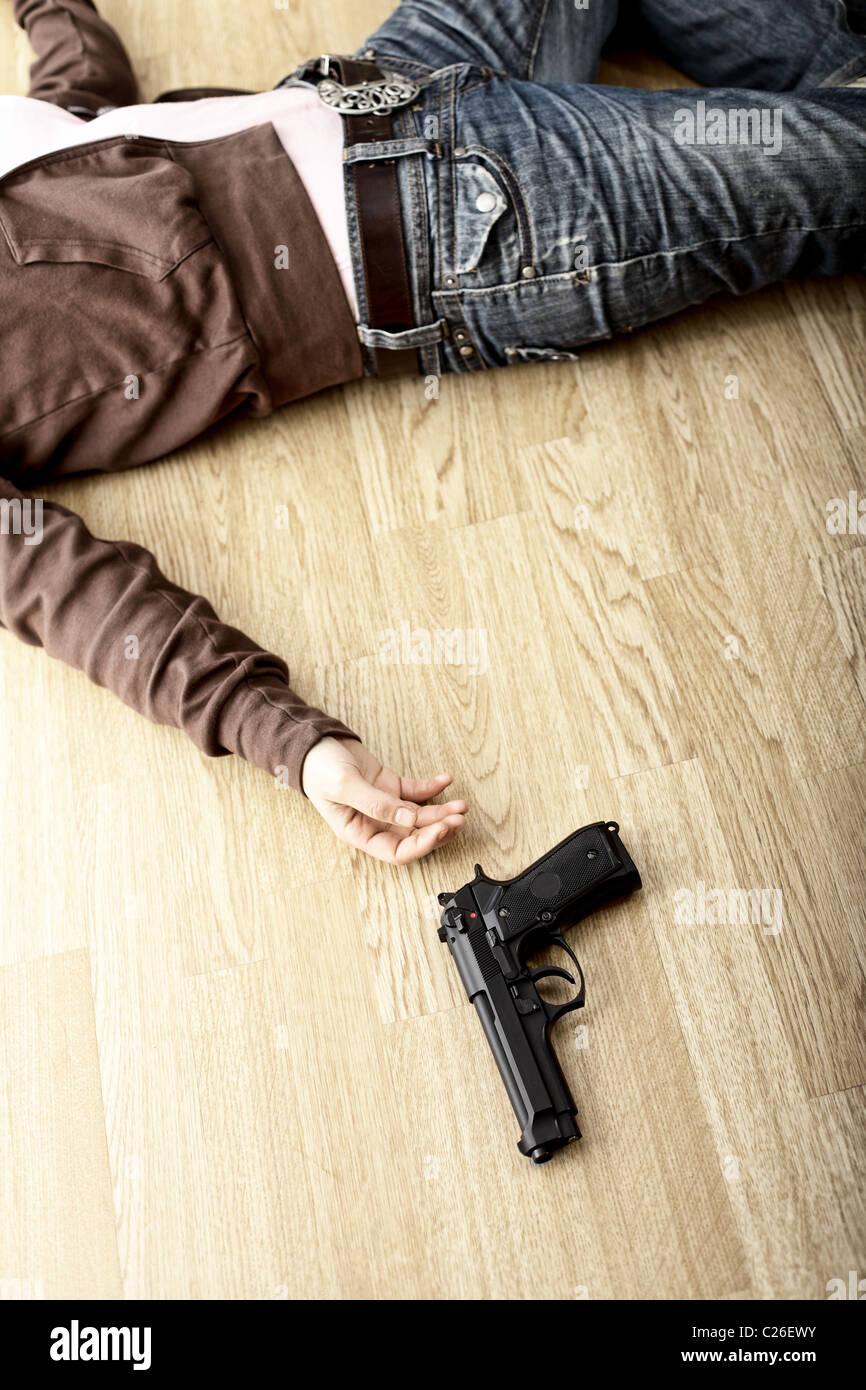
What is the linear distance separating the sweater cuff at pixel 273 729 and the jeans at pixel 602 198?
51cm

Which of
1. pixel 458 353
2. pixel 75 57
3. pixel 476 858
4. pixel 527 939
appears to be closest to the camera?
pixel 527 939

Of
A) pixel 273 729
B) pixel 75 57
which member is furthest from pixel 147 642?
pixel 75 57

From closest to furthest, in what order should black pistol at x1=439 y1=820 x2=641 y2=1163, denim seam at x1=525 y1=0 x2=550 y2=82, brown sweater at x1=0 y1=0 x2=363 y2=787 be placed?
1. black pistol at x1=439 y1=820 x2=641 y2=1163
2. brown sweater at x1=0 y1=0 x2=363 y2=787
3. denim seam at x1=525 y1=0 x2=550 y2=82

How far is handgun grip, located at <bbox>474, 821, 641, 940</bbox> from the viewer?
1.11 m

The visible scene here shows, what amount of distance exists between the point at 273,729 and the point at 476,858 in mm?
298

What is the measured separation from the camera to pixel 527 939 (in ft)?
3.65

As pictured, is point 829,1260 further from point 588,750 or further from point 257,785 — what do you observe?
point 257,785

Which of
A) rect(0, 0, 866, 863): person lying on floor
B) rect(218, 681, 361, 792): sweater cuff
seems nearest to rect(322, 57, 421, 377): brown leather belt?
rect(0, 0, 866, 863): person lying on floor

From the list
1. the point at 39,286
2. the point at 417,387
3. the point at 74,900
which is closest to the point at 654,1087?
the point at 74,900

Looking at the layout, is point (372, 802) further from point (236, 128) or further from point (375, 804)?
point (236, 128)

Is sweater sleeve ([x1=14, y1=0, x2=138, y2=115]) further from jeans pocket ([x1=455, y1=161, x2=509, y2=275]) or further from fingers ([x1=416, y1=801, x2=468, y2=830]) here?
fingers ([x1=416, y1=801, x2=468, y2=830])

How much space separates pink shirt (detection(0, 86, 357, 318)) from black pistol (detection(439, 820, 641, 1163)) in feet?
2.51

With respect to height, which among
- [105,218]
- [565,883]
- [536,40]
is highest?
[536,40]
